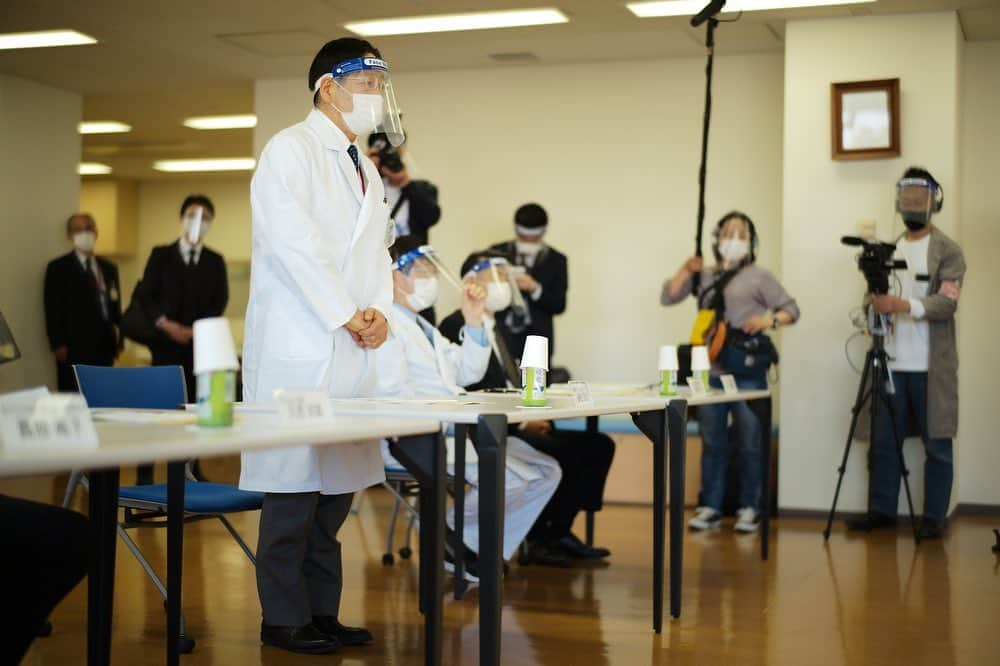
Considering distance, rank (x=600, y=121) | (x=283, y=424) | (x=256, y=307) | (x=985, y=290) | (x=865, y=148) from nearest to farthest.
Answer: (x=283, y=424), (x=256, y=307), (x=865, y=148), (x=985, y=290), (x=600, y=121)

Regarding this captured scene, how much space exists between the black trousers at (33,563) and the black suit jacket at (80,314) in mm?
5908

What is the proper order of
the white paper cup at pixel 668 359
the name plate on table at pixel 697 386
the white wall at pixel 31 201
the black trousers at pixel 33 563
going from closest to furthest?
the black trousers at pixel 33 563, the white paper cup at pixel 668 359, the name plate on table at pixel 697 386, the white wall at pixel 31 201

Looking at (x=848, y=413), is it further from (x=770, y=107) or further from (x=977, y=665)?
(x=977, y=665)

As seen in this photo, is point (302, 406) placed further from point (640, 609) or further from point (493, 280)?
point (493, 280)

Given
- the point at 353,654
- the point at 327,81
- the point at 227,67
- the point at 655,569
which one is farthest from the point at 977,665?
the point at 227,67

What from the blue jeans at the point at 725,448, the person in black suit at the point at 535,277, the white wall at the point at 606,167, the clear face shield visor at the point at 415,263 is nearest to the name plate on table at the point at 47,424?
the clear face shield visor at the point at 415,263

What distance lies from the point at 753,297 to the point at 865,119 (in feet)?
3.80

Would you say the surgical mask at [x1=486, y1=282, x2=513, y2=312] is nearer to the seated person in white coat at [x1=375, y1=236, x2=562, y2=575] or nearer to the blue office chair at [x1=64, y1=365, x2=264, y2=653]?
the seated person in white coat at [x1=375, y1=236, x2=562, y2=575]

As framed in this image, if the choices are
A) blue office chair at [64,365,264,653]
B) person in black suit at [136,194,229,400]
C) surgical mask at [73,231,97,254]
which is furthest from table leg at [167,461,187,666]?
surgical mask at [73,231,97,254]

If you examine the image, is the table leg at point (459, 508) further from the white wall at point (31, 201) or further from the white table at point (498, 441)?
the white wall at point (31, 201)

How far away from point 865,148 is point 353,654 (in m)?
4.23

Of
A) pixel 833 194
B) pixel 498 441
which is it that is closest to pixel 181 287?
pixel 833 194

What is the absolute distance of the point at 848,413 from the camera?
6430 mm

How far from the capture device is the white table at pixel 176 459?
158 centimetres
